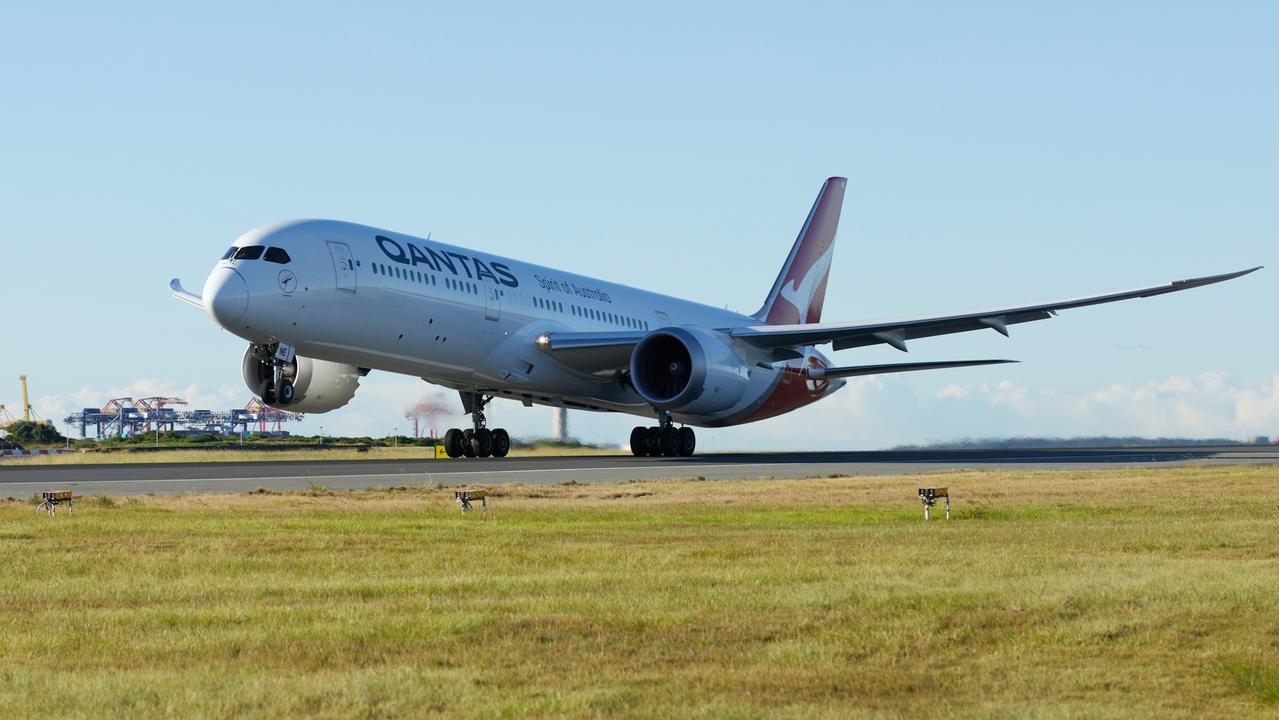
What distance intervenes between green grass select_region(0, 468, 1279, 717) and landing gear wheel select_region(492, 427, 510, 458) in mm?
21362

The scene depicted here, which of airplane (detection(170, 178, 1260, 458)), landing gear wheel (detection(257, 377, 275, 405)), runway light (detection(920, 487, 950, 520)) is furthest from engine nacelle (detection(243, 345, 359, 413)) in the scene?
runway light (detection(920, 487, 950, 520))

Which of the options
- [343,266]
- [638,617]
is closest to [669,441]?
[343,266]

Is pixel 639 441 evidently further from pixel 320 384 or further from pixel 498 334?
pixel 320 384

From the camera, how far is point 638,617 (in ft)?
26.5

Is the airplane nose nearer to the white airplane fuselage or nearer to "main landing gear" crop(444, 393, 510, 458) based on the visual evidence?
the white airplane fuselage

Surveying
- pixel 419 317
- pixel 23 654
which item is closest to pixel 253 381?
pixel 419 317

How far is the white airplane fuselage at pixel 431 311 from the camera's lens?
1096 inches

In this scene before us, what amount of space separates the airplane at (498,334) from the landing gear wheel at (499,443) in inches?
1.5

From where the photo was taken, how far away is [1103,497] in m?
Answer: 19.2

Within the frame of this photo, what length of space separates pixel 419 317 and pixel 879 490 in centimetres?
1265

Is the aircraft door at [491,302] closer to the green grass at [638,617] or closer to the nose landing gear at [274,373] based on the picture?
the nose landing gear at [274,373]

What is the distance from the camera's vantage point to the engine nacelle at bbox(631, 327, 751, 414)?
33438 millimetres

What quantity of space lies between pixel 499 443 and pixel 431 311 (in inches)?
269

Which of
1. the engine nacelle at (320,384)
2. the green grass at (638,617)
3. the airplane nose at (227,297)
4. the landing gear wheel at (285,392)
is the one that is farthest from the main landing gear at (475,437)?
the green grass at (638,617)
